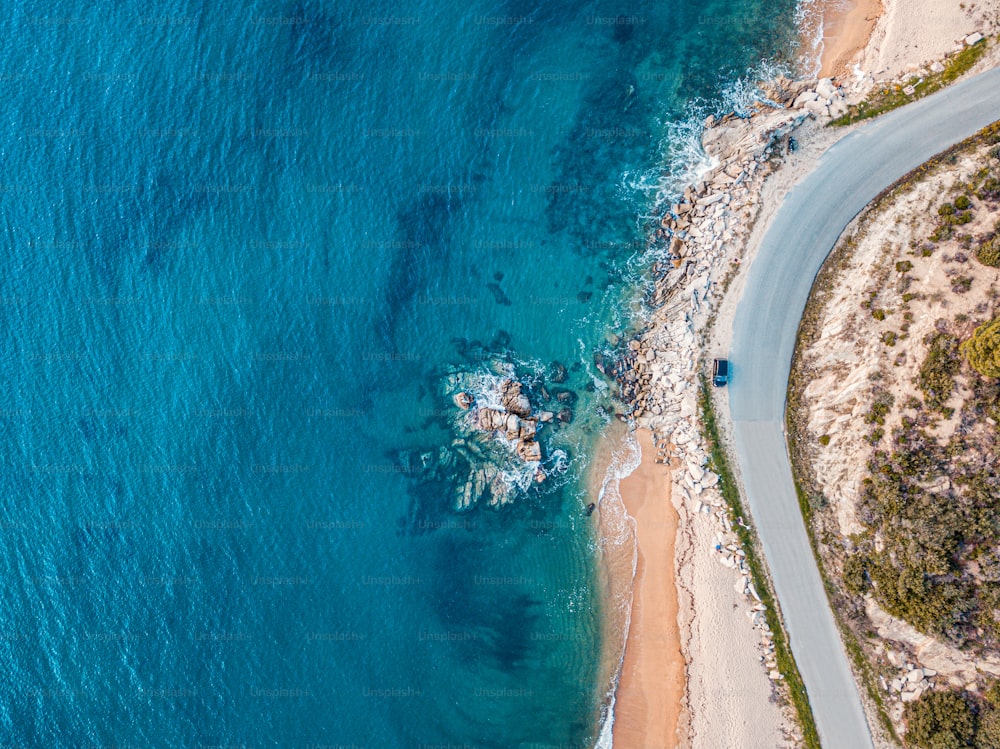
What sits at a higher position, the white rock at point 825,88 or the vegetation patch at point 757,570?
the white rock at point 825,88

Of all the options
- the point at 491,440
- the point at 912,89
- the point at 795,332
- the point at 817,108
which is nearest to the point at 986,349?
the point at 795,332

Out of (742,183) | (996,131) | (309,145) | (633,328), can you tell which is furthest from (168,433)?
(996,131)

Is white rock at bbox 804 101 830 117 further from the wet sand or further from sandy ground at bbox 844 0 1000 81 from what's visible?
sandy ground at bbox 844 0 1000 81

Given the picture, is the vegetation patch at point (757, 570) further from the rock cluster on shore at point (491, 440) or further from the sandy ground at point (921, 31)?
the sandy ground at point (921, 31)

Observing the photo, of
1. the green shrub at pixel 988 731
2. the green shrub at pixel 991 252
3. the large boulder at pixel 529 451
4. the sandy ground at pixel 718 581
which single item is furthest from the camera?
the large boulder at pixel 529 451

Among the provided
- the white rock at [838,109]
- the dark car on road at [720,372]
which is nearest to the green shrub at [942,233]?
the white rock at [838,109]

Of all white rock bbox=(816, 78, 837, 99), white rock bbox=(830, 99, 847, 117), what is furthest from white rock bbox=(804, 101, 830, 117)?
white rock bbox=(816, 78, 837, 99)
